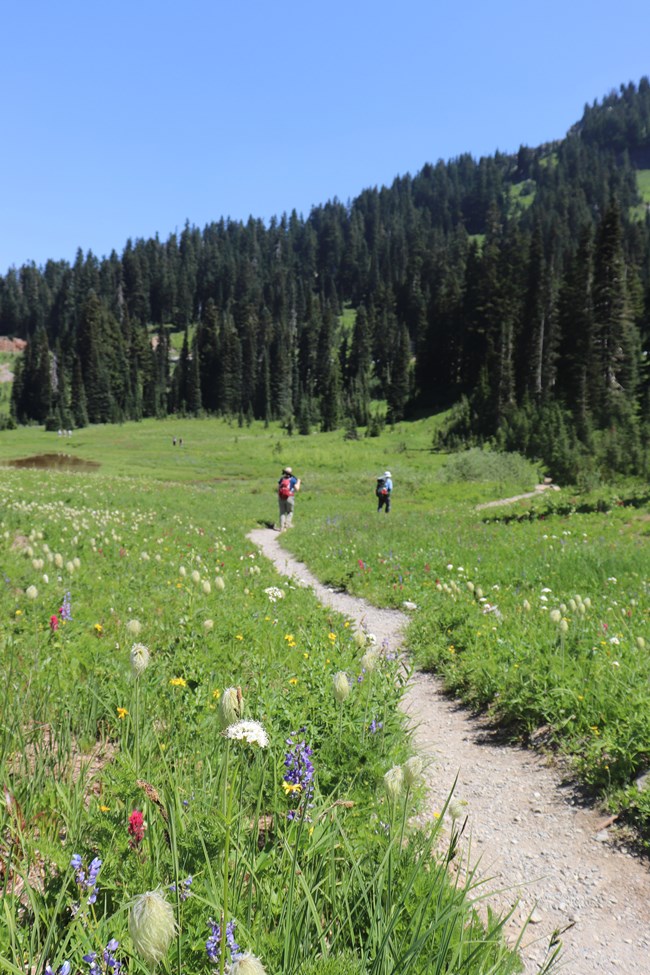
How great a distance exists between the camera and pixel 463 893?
2115mm

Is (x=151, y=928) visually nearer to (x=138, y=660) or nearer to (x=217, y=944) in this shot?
(x=217, y=944)

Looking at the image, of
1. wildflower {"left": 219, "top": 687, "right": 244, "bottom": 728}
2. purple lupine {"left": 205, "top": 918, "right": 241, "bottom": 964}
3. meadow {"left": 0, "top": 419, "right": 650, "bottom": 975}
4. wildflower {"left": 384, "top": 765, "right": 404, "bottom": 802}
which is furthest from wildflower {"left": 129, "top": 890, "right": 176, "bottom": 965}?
wildflower {"left": 384, "top": 765, "right": 404, "bottom": 802}

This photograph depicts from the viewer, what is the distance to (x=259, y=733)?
6.32 feet

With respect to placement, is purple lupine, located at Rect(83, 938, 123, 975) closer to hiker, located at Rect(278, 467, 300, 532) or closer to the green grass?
the green grass

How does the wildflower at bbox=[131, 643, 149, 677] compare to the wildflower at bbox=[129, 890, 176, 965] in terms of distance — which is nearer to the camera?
the wildflower at bbox=[129, 890, 176, 965]

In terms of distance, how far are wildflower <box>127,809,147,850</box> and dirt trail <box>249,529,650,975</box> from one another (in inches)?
53.1

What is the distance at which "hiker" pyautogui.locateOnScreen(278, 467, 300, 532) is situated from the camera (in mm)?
21406

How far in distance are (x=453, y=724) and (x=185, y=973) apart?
481cm

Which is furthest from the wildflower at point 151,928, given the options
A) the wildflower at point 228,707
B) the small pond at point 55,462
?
the small pond at point 55,462

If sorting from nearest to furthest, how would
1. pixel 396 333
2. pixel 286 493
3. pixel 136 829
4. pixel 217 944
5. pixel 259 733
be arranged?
1. pixel 217 944
2. pixel 259 733
3. pixel 136 829
4. pixel 286 493
5. pixel 396 333

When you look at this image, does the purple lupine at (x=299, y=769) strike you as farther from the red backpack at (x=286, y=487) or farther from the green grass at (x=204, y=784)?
the red backpack at (x=286, y=487)

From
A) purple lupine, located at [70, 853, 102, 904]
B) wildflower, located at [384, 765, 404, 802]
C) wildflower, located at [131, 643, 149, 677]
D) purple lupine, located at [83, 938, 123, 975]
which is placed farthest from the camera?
wildflower, located at [131, 643, 149, 677]

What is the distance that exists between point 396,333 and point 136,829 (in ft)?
418

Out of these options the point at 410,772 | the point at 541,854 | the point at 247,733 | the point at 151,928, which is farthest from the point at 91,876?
the point at 541,854
